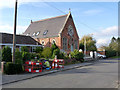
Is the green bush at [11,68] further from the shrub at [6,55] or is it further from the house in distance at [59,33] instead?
the house in distance at [59,33]

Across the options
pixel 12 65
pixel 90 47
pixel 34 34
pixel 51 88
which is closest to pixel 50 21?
pixel 34 34

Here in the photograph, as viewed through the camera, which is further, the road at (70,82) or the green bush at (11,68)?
the green bush at (11,68)

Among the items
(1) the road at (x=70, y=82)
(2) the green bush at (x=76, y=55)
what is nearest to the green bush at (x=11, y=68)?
(1) the road at (x=70, y=82)

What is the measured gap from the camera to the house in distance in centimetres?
3244

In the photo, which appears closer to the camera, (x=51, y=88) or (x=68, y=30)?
(x=51, y=88)

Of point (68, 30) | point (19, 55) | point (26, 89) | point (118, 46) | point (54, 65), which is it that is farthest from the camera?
point (118, 46)

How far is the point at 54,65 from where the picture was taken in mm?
14883

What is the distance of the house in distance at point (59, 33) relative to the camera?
1277 inches

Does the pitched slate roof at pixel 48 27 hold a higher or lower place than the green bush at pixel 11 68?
higher

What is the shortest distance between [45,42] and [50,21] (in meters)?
7.50

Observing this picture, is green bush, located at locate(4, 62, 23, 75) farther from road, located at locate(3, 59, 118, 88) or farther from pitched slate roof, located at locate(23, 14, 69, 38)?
pitched slate roof, located at locate(23, 14, 69, 38)

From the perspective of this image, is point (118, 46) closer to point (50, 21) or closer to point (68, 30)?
point (68, 30)

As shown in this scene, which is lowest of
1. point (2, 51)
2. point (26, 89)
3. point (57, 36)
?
point (26, 89)

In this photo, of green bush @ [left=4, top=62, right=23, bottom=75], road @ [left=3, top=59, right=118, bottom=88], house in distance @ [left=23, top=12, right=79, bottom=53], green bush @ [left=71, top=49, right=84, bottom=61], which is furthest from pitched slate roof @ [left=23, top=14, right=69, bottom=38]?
road @ [left=3, top=59, right=118, bottom=88]
